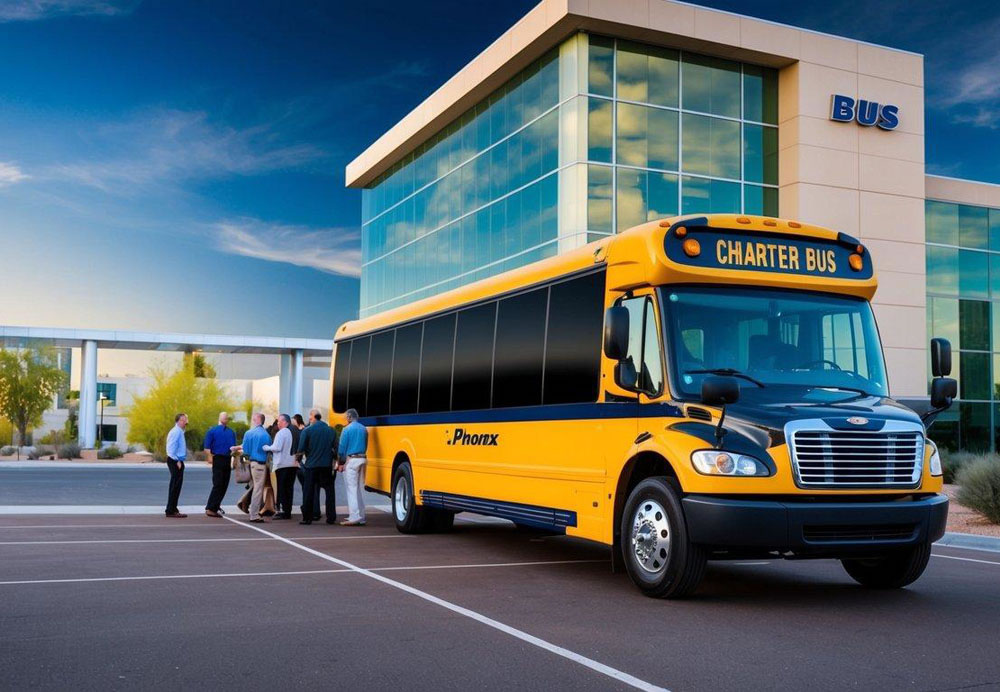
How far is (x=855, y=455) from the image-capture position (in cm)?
860

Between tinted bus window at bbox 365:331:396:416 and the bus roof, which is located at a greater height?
the bus roof

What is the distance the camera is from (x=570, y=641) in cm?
725

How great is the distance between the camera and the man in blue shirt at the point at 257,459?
57.3 feet

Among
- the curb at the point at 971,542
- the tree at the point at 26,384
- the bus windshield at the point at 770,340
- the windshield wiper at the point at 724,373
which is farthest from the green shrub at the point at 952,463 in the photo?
the tree at the point at 26,384

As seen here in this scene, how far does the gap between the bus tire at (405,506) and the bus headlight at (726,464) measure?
703 centimetres

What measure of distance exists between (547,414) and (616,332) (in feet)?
7.29

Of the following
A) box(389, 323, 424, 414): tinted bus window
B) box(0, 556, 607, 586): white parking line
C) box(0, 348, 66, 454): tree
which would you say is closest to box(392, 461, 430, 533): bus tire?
box(389, 323, 424, 414): tinted bus window

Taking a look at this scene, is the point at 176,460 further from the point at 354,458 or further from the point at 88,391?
the point at 88,391

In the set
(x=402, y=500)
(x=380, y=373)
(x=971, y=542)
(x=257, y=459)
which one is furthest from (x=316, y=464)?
(x=971, y=542)

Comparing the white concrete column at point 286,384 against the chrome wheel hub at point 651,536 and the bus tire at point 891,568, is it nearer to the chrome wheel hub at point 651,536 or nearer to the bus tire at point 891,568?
the bus tire at point 891,568

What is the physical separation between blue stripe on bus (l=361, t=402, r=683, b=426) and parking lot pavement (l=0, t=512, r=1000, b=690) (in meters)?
1.59

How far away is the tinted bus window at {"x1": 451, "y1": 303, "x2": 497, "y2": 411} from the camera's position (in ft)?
42.5

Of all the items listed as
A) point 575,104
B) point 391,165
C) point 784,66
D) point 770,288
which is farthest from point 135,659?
point 391,165

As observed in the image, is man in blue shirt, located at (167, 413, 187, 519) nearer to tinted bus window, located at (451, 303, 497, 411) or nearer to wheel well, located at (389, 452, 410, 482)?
wheel well, located at (389, 452, 410, 482)
